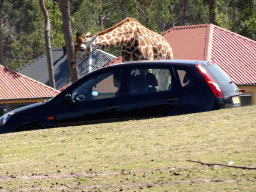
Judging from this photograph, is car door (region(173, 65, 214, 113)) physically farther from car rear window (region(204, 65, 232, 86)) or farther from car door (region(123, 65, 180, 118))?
car rear window (region(204, 65, 232, 86))

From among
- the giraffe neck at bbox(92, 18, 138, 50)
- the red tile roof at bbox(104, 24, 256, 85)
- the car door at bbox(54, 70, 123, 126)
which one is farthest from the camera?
the red tile roof at bbox(104, 24, 256, 85)

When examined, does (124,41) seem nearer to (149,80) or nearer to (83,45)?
(83,45)

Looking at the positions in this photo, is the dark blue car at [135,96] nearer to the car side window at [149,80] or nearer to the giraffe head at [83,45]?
the car side window at [149,80]

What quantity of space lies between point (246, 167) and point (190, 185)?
2.46 ft

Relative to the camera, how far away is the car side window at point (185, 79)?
8367 millimetres

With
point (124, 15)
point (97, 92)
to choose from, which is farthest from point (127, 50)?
point (124, 15)

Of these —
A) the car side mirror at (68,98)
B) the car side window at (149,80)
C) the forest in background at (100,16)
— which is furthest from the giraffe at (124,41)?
the forest in background at (100,16)

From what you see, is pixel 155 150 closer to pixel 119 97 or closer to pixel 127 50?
pixel 119 97

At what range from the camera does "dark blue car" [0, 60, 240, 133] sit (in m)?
8.35

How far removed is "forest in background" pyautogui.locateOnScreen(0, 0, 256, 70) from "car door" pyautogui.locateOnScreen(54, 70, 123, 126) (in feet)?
105

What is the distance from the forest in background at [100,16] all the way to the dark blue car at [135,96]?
31777mm

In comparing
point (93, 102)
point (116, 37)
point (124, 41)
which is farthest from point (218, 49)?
point (93, 102)

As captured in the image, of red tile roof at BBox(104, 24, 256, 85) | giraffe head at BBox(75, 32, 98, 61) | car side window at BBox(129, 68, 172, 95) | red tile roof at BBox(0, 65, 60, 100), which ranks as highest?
car side window at BBox(129, 68, 172, 95)

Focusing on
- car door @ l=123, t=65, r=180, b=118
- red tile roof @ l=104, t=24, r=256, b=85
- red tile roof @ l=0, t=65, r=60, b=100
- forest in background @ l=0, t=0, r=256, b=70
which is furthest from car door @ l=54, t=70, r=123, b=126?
forest in background @ l=0, t=0, r=256, b=70
